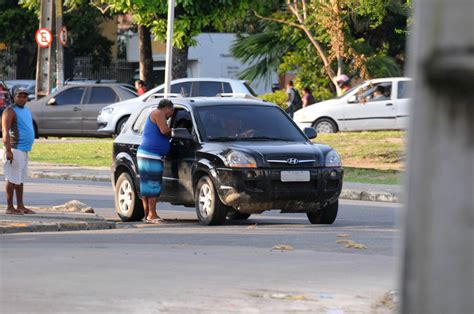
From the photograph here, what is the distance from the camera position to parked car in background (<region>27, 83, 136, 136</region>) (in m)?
36.0

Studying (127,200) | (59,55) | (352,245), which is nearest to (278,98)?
(59,55)

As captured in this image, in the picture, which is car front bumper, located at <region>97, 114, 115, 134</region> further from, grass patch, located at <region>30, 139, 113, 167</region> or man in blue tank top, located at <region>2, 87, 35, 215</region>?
man in blue tank top, located at <region>2, 87, 35, 215</region>

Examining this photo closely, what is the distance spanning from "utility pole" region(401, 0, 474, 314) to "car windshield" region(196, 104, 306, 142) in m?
12.5

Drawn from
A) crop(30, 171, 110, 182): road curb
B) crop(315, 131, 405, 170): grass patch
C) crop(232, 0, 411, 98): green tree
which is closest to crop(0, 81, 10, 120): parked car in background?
crop(232, 0, 411, 98): green tree

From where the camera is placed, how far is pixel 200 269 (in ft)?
32.9

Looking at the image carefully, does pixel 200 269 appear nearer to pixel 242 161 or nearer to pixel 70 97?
pixel 242 161

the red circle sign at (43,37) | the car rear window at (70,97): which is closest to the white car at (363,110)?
the car rear window at (70,97)

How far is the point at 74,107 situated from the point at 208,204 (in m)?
21.4

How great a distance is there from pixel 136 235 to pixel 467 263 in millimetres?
10903

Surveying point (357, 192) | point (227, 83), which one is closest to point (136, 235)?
point (357, 192)

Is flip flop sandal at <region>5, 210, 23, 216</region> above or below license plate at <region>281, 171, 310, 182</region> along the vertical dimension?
below

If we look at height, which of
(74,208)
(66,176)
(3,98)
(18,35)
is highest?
(18,35)

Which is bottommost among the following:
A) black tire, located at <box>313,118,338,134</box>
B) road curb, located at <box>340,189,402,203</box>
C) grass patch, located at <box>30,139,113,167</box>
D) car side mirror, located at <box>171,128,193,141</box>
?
grass patch, located at <box>30,139,113,167</box>

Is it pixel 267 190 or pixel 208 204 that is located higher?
pixel 267 190
